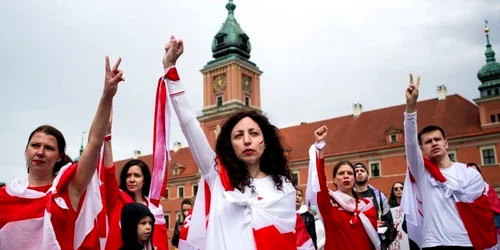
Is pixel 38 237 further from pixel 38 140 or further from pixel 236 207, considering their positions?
pixel 236 207

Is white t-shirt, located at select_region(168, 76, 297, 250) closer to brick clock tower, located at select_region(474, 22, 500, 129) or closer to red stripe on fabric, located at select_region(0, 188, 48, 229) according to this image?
red stripe on fabric, located at select_region(0, 188, 48, 229)

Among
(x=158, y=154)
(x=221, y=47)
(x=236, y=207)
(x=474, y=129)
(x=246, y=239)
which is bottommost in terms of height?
(x=246, y=239)

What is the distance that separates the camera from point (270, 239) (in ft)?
9.21

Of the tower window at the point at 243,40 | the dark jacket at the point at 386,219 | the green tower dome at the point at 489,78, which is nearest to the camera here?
the dark jacket at the point at 386,219

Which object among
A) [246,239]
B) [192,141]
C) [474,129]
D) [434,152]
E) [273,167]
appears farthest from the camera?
[474,129]

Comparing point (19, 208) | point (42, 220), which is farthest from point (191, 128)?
point (19, 208)

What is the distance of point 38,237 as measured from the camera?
9.51 feet

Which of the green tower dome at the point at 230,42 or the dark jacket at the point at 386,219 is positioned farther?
the green tower dome at the point at 230,42

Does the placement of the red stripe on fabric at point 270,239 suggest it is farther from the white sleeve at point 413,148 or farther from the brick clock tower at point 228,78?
the brick clock tower at point 228,78

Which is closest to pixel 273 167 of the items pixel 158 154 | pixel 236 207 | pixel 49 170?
pixel 236 207

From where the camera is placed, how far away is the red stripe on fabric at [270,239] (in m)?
2.78

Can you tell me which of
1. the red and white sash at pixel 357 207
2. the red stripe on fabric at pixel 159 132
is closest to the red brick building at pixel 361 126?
the red and white sash at pixel 357 207

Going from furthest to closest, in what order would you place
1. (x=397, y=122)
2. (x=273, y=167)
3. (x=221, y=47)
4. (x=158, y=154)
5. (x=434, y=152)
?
(x=221, y=47) → (x=397, y=122) → (x=434, y=152) → (x=158, y=154) → (x=273, y=167)

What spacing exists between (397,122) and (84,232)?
128 feet
